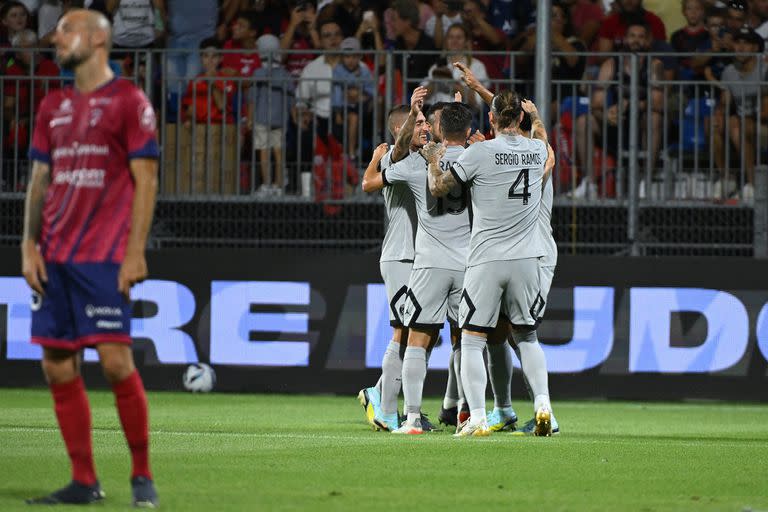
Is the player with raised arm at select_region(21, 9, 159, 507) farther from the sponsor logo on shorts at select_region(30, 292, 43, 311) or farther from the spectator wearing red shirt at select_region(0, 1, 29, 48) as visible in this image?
the spectator wearing red shirt at select_region(0, 1, 29, 48)

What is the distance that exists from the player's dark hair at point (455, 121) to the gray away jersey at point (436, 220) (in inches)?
15.6

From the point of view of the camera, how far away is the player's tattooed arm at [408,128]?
406 inches

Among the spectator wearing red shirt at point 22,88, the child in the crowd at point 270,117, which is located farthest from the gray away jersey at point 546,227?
the spectator wearing red shirt at point 22,88

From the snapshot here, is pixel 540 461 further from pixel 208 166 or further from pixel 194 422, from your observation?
pixel 208 166

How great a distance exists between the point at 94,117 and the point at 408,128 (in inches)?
167

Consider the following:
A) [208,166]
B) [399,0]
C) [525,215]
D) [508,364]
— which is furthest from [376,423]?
[399,0]

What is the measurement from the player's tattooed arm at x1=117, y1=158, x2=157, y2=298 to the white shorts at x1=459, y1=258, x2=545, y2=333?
163 inches

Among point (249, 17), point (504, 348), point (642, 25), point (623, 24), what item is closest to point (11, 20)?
point (249, 17)

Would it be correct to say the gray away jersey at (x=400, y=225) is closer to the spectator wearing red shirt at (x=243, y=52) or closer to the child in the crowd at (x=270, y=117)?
the child in the crowd at (x=270, y=117)

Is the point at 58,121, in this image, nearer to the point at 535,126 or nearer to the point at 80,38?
the point at 80,38

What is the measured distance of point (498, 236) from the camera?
10.3 metres

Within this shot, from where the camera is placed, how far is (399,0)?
16.8m

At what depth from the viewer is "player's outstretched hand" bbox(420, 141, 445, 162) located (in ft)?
34.1

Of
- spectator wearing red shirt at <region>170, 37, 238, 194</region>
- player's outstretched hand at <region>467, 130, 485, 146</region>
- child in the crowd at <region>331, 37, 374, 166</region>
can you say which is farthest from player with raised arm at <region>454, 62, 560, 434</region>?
spectator wearing red shirt at <region>170, 37, 238, 194</region>
